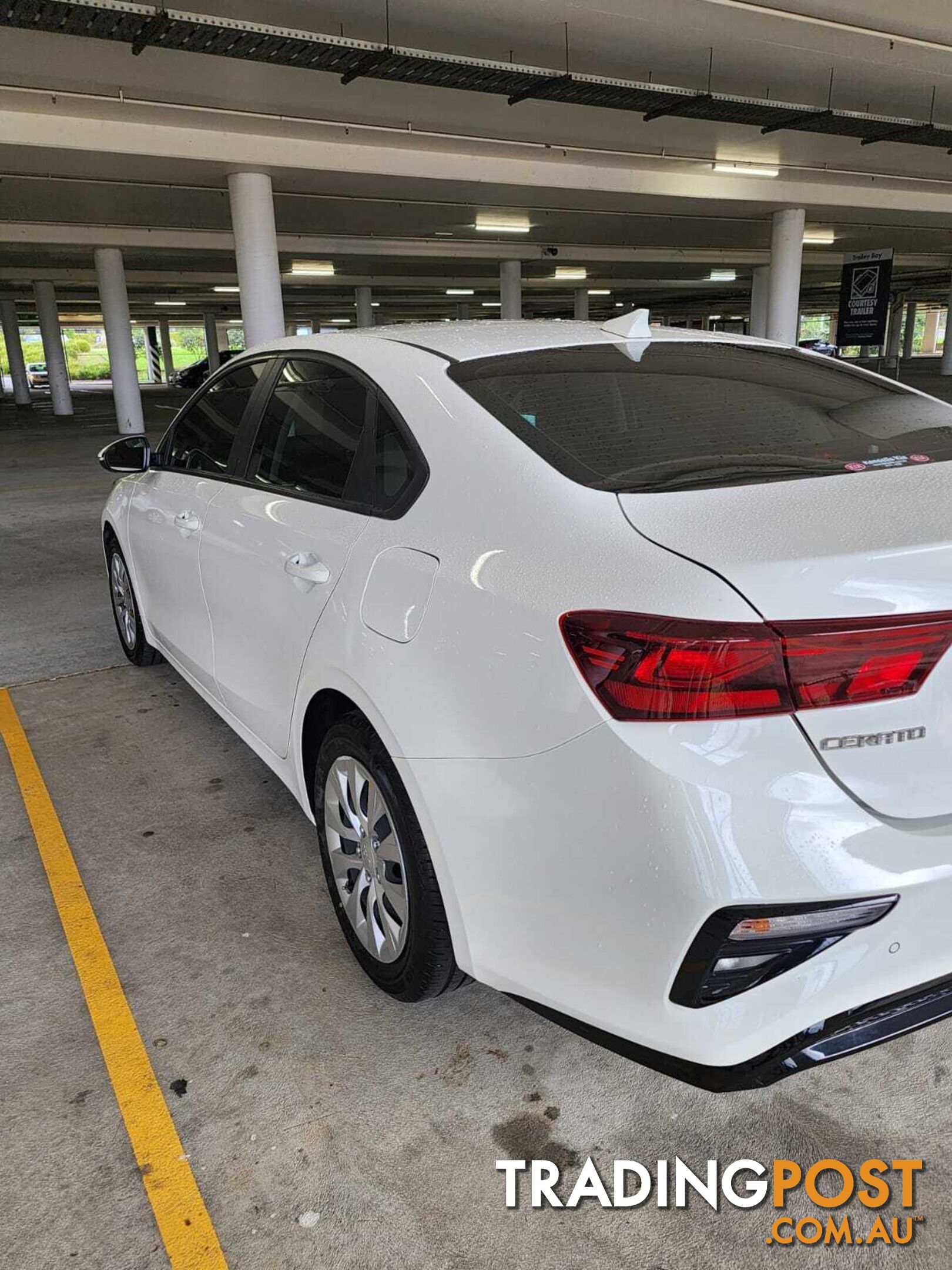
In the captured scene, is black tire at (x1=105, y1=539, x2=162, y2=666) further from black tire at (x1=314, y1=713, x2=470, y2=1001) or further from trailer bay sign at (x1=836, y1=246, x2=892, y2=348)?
trailer bay sign at (x1=836, y1=246, x2=892, y2=348)

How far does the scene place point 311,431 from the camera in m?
2.62

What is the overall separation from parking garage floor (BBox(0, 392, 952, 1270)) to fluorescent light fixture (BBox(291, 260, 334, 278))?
77.9 ft

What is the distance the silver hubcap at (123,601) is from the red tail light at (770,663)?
3549 millimetres

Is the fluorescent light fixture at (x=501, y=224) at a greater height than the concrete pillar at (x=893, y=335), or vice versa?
the fluorescent light fixture at (x=501, y=224)

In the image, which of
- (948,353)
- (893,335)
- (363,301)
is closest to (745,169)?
(363,301)

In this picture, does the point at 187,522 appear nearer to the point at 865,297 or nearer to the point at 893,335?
the point at 865,297

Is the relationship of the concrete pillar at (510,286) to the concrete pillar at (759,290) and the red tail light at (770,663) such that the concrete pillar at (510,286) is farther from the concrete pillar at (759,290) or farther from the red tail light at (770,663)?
the red tail light at (770,663)

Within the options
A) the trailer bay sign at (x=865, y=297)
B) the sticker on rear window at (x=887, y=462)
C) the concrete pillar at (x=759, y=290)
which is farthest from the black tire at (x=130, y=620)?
the concrete pillar at (x=759, y=290)

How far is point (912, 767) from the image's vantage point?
4.80 feet

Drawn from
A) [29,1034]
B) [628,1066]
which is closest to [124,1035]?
[29,1034]

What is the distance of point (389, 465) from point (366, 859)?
37.6 inches

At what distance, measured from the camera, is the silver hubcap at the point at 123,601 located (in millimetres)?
4562

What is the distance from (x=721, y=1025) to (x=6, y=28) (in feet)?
35.6

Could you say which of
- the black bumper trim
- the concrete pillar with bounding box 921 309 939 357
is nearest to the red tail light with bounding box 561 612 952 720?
the black bumper trim
